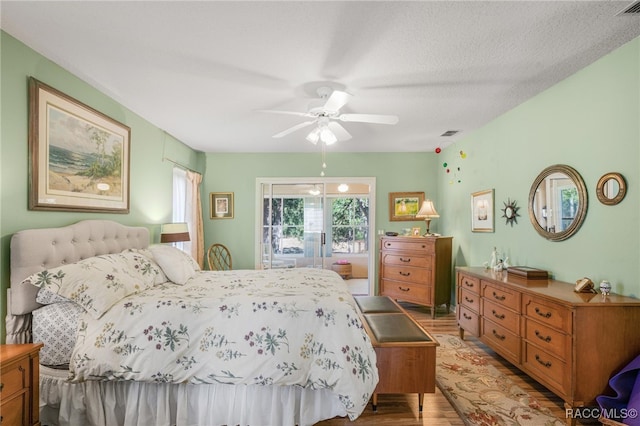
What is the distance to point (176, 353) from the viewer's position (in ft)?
6.15

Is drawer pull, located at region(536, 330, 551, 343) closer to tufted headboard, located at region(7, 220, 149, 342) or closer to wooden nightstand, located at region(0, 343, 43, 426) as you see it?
wooden nightstand, located at region(0, 343, 43, 426)

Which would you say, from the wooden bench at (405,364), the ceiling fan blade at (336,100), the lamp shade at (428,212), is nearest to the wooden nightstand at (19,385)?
the wooden bench at (405,364)

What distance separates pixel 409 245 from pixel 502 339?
1.92 meters

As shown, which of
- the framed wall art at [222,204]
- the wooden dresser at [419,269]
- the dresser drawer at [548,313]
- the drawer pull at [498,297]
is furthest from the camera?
the framed wall art at [222,204]

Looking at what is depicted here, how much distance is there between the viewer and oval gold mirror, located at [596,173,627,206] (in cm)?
201

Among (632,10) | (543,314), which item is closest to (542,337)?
(543,314)

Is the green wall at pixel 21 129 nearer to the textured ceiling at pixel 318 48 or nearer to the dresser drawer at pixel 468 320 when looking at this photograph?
the textured ceiling at pixel 318 48

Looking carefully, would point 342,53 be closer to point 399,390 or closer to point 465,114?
point 465,114

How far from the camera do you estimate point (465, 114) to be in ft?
10.9

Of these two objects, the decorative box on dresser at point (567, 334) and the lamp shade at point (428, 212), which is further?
the lamp shade at point (428, 212)

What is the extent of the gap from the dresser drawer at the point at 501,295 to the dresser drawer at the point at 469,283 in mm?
100

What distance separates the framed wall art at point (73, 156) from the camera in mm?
2090

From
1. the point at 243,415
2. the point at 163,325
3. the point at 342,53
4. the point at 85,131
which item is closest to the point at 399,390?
the point at 243,415

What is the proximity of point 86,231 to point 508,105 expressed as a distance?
4141 millimetres
